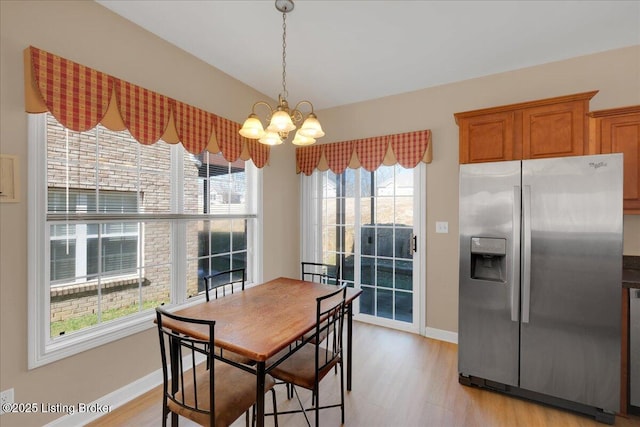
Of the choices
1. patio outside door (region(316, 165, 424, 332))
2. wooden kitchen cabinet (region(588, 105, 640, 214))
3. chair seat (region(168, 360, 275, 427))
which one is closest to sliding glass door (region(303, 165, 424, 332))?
patio outside door (region(316, 165, 424, 332))

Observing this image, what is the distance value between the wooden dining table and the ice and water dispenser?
1.01 m

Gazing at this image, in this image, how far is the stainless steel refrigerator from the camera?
6.15ft

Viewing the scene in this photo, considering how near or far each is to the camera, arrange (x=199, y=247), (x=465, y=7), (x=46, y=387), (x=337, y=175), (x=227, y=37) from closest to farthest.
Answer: (x=46, y=387)
(x=465, y=7)
(x=227, y=37)
(x=199, y=247)
(x=337, y=175)

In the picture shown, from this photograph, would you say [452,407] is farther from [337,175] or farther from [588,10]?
[588,10]

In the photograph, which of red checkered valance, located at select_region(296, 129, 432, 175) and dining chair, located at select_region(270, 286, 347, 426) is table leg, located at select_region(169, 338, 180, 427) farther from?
red checkered valance, located at select_region(296, 129, 432, 175)

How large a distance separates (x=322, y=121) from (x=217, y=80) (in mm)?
1484

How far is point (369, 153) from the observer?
3.42 metres

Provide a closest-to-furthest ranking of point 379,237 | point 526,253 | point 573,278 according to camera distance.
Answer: point 573,278, point 526,253, point 379,237

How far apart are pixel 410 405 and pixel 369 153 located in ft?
8.33

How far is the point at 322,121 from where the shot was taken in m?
3.86

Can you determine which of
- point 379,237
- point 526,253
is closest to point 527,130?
point 526,253

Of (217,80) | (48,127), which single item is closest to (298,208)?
(217,80)

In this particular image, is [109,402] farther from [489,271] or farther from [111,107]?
[489,271]

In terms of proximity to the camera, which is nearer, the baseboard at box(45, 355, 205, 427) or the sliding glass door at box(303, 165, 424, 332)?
the baseboard at box(45, 355, 205, 427)
